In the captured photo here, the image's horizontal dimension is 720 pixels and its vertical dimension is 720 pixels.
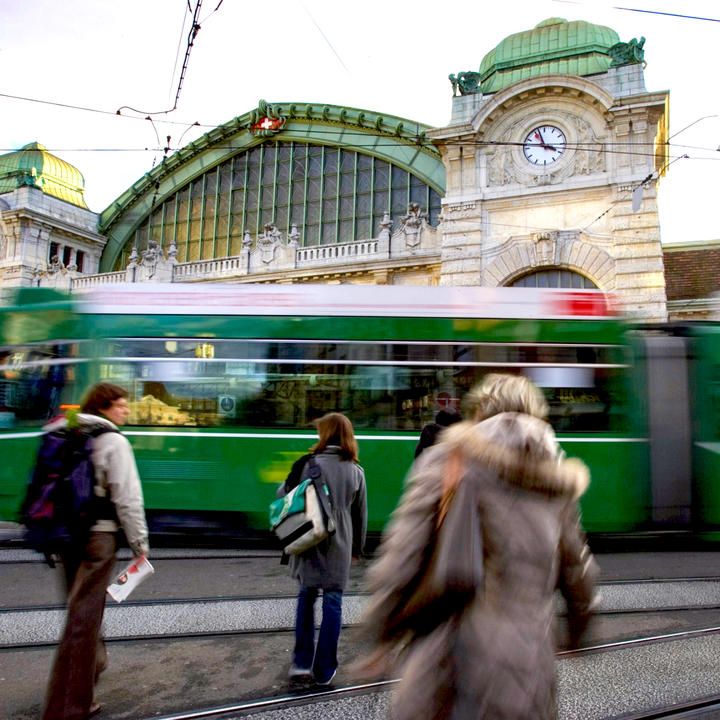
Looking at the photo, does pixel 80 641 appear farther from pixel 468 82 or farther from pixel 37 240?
pixel 37 240

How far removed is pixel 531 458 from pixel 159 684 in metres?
3.28

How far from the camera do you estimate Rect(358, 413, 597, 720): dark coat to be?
1611 mm

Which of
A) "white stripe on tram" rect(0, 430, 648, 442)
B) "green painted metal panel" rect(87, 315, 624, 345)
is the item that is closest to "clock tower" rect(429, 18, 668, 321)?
"white stripe on tram" rect(0, 430, 648, 442)

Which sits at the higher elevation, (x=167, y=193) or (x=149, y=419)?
(x=167, y=193)

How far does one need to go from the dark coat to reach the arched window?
19.1 metres

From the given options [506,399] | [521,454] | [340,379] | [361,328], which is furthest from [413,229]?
[521,454]

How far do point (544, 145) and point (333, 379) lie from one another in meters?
16.0

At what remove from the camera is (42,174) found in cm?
3412

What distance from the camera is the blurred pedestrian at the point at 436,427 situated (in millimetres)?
7012

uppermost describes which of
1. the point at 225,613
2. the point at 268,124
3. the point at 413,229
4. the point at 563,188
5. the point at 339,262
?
the point at 268,124

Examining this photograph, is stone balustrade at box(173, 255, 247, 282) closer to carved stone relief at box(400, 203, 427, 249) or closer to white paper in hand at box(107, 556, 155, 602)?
carved stone relief at box(400, 203, 427, 249)

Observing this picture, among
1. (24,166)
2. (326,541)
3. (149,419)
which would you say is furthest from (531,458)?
(24,166)

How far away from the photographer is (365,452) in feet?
25.0

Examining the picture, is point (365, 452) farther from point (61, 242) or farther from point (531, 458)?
point (61, 242)
